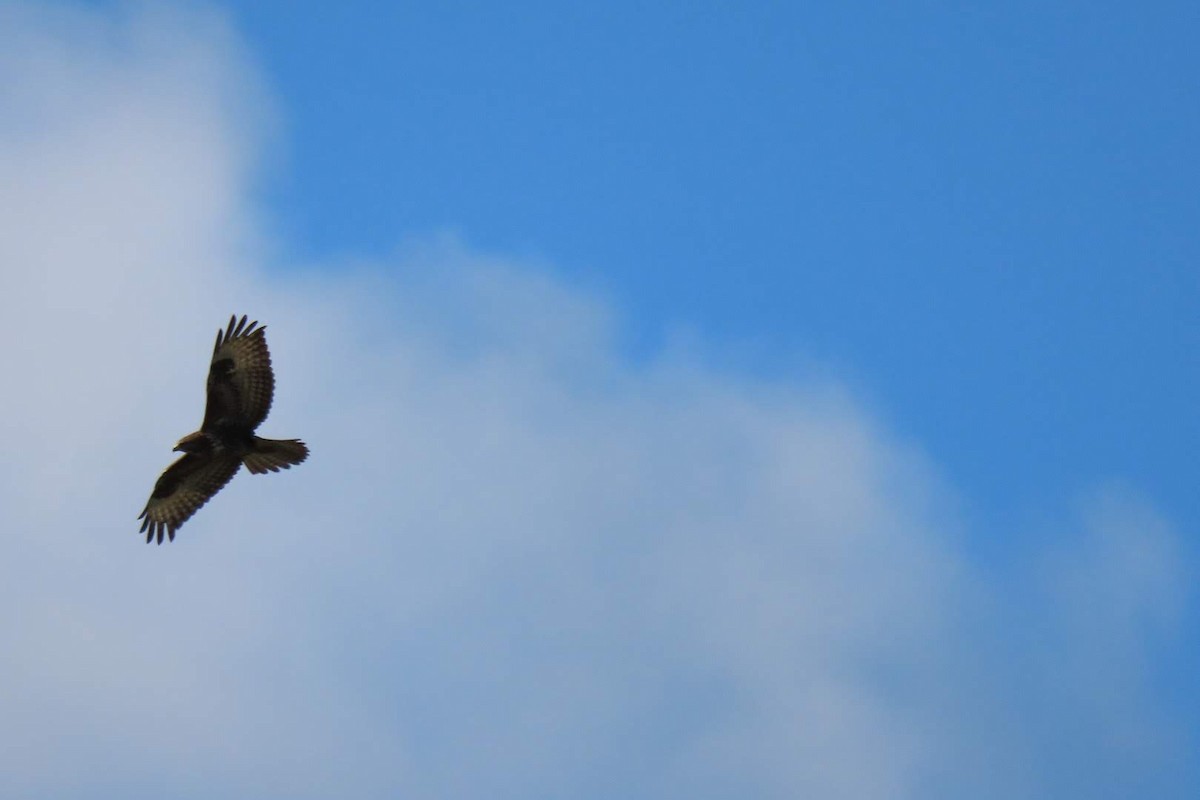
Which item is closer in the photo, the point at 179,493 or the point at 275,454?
the point at 275,454

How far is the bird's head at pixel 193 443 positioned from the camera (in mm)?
26625

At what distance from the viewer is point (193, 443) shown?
87.8ft

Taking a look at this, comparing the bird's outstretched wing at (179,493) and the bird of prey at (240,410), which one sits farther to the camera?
the bird's outstretched wing at (179,493)

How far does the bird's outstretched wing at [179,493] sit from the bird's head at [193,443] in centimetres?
53

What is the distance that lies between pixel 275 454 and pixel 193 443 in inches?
56.5

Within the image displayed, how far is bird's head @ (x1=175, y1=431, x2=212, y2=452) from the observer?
26.6 m

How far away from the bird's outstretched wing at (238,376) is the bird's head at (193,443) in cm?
47

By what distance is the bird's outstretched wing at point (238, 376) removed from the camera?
26.0 metres

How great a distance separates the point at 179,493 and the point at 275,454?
2.56 meters

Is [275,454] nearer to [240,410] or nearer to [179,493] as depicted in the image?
[240,410]

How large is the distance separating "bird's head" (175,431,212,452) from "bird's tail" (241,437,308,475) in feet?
2.29

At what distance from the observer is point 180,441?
1056 inches

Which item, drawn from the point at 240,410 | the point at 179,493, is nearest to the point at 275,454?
the point at 240,410

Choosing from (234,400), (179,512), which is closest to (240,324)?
(234,400)
